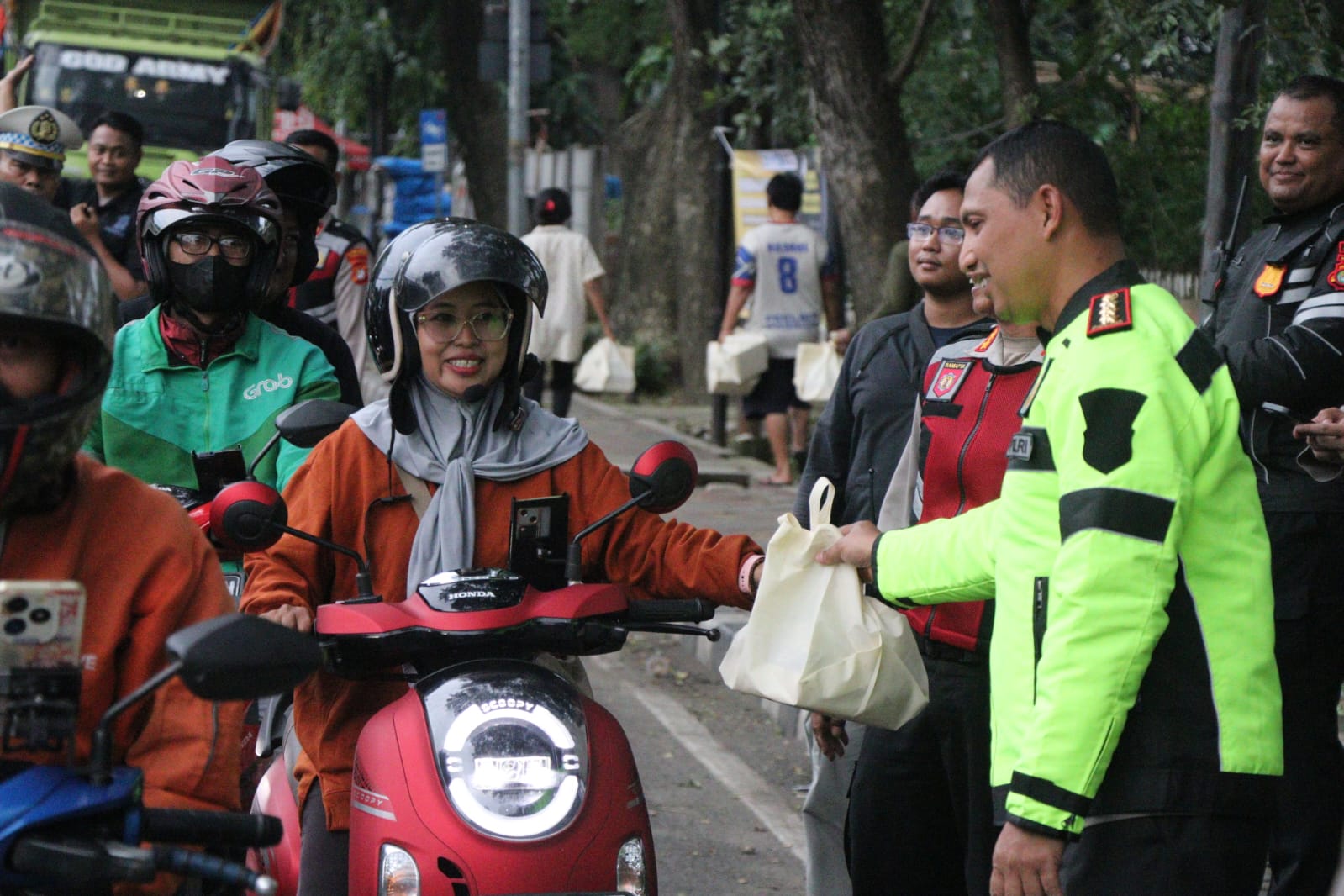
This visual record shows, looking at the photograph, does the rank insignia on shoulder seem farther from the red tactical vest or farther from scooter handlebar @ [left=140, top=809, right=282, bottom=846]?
scooter handlebar @ [left=140, top=809, right=282, bottom=846]

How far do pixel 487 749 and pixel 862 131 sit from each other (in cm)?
836

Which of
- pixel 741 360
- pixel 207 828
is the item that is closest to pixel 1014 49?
pixel 741 360

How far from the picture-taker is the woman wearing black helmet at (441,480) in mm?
3619

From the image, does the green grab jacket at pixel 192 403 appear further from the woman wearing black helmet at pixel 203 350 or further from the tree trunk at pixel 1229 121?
the tree trunk at pixel 1229 121

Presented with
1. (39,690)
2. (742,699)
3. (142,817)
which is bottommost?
(742,699)

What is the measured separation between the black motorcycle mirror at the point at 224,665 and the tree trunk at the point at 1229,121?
16.3 ft

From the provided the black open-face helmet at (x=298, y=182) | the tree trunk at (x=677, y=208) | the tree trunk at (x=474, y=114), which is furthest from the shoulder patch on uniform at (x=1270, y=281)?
the tree trunk at (x=474, y=114)

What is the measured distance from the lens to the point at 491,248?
146 inches

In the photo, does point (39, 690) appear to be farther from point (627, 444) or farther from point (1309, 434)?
point (627, 444)

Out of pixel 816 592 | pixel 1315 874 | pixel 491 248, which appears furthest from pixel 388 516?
Result: pixel 1315 874

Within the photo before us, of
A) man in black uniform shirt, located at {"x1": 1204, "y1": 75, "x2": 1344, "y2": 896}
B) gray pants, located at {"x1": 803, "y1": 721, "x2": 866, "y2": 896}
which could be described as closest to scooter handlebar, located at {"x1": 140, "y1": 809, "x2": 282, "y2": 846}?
gray pants, located at {"x1": 803, "y1": 721, "x2": 866, "y2": 896}

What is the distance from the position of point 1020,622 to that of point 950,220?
7.23 ft

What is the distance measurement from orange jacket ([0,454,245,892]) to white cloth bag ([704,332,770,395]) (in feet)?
32.2

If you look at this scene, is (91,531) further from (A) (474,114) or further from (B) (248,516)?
(A) (474,114)
